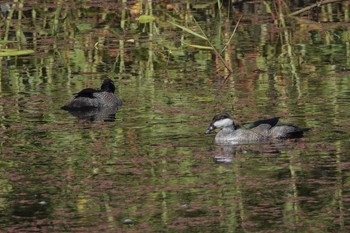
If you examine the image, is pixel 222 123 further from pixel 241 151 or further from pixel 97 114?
pixel 97 114

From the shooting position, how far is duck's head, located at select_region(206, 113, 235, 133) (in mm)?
10500

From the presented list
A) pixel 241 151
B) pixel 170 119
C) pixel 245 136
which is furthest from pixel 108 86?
pixel 241 151

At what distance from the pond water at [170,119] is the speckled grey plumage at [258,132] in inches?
4.1

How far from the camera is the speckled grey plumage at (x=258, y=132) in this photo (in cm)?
1034

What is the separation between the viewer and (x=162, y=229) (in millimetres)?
7773

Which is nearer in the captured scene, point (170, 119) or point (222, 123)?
point (222, 123)

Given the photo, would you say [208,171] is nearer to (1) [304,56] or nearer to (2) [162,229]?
(2) [162,229]

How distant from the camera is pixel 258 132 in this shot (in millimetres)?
10320

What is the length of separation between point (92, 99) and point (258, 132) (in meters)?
2.70

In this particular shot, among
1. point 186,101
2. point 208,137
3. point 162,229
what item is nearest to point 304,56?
point 186,101

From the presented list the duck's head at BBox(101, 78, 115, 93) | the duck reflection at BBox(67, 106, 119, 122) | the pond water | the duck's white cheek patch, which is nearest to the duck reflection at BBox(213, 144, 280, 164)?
the pond water

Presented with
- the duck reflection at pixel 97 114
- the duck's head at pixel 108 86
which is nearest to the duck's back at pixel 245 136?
the duck reflection at pixel 97 114

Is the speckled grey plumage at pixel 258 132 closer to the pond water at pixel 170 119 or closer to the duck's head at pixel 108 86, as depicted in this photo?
the pond water at pixel 170 119

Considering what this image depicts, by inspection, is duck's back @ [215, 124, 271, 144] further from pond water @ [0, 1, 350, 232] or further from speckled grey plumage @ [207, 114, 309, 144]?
pond water @ [0, 1, 350, 232]
